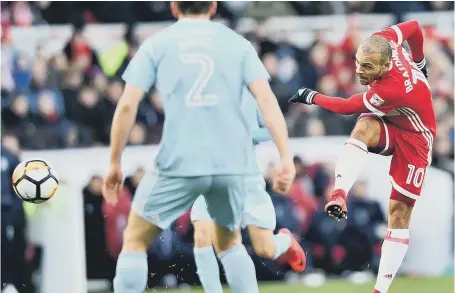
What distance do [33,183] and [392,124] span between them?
9.46 feet

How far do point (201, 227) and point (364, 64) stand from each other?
180 cm

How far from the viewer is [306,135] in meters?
13.2

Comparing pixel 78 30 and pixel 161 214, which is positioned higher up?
pixel 78 30

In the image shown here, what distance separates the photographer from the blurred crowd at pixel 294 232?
1205 centimetres

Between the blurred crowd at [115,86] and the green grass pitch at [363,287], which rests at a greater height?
the blurred crowd at [115,86]

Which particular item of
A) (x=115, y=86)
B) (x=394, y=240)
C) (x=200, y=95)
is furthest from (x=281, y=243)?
(x=115, y=86)

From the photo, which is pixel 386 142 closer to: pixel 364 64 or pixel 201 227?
pixel 364 64

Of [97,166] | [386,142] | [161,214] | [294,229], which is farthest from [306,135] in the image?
[161,214]

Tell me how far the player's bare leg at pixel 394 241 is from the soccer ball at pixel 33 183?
2.70 m

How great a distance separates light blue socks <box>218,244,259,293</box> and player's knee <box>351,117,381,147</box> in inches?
50.3

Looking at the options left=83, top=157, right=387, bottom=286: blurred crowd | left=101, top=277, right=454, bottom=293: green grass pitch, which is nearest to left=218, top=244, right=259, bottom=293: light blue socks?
left=101, top=277, right=454, bottom=293: green grass pitch

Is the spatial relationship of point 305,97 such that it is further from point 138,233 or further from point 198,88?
point 138,233

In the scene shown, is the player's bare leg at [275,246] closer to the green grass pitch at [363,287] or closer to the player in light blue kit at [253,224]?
the player in light blue kit at [253,224]

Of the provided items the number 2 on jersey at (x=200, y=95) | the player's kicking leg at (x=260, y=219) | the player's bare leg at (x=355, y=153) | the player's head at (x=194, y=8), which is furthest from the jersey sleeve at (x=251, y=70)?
the player's kicking leg at (x=260, y=219)
